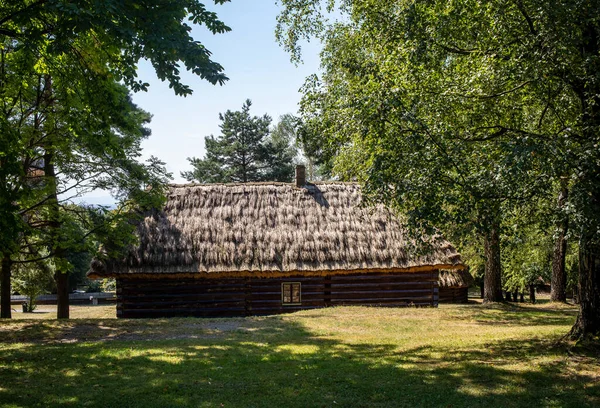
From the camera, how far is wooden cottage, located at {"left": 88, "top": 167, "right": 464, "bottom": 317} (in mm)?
20469

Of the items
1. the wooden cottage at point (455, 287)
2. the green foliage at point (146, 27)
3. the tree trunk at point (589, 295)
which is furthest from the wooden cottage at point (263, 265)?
the green foliage at point (146, 27)

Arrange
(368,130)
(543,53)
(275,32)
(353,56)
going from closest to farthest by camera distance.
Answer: (543,53), (368,130), (353,56), (275,32)

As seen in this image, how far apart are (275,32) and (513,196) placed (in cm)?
1147

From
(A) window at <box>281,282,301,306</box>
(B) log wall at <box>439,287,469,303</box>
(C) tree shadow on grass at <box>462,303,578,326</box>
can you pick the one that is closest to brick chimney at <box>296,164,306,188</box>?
(A) window at <box>281,282,301,306</box>

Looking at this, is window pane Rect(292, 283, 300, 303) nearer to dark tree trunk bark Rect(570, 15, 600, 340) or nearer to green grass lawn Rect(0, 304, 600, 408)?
green grass lawn Rect(0, 304, 600, 408)

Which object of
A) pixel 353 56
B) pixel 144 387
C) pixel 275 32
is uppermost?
pixel 275 32

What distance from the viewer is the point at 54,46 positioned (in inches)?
340

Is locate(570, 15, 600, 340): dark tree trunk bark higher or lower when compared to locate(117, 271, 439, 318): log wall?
higher

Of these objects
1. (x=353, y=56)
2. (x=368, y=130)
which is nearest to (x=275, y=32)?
(x=353, y=56)

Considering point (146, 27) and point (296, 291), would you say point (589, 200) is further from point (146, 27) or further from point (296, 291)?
point (296, 291)

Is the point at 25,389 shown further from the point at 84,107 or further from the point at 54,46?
the point at 84,107

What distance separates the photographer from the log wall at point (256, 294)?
20.9m

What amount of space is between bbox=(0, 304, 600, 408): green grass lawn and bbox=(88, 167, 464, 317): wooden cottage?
14.9 ft

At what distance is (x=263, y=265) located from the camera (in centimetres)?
2048
